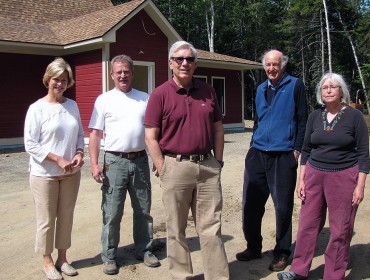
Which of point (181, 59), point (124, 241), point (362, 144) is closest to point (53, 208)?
point (124, 241)

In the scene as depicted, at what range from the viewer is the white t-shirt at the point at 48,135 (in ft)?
11.0

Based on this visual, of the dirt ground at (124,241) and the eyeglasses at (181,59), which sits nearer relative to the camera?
the eyeglasses at (181,59)

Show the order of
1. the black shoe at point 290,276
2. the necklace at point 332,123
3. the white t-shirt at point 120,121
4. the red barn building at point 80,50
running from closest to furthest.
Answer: the necklace at point 332,123, the black shoe at point 290,276, the white t-shirt at point 120,121, the red barn building at point 80,50

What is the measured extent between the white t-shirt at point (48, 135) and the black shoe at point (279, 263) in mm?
1972

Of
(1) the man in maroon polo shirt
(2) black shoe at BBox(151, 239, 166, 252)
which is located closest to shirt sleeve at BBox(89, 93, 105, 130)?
(1) the man in maroon polo shirt

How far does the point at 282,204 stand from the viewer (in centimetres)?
370

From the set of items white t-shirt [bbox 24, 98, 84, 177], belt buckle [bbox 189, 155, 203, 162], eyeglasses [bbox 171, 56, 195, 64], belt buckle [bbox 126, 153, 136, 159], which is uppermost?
eyeglasses [bbox 171, 56, 195, 64]

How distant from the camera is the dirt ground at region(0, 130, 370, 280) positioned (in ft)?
11.9

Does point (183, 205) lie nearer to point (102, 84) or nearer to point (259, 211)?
point (259, 211)

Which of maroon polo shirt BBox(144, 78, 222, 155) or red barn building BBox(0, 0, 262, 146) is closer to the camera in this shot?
maroon polo shirt BBox(144, 78, 222, 155)

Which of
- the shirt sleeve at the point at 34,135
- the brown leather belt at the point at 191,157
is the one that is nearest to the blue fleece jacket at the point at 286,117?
the brown leather belt at the point at 191,157

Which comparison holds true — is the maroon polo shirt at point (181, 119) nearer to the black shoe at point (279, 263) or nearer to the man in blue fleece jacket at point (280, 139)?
the man in blue fleece jacket at point (280, 139)

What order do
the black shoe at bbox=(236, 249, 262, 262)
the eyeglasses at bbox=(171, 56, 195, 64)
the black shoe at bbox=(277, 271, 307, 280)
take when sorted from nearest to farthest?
the eyeglasses at bbox=(171, 56, 195, 64), the black shoe at bbox=(277, 271, 307, 280), the black shoe at bbox=(236, 249, 262, 262)

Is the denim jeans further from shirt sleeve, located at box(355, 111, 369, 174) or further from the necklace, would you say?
shirt sleeve, located at box(355, 111, 369, 174)
